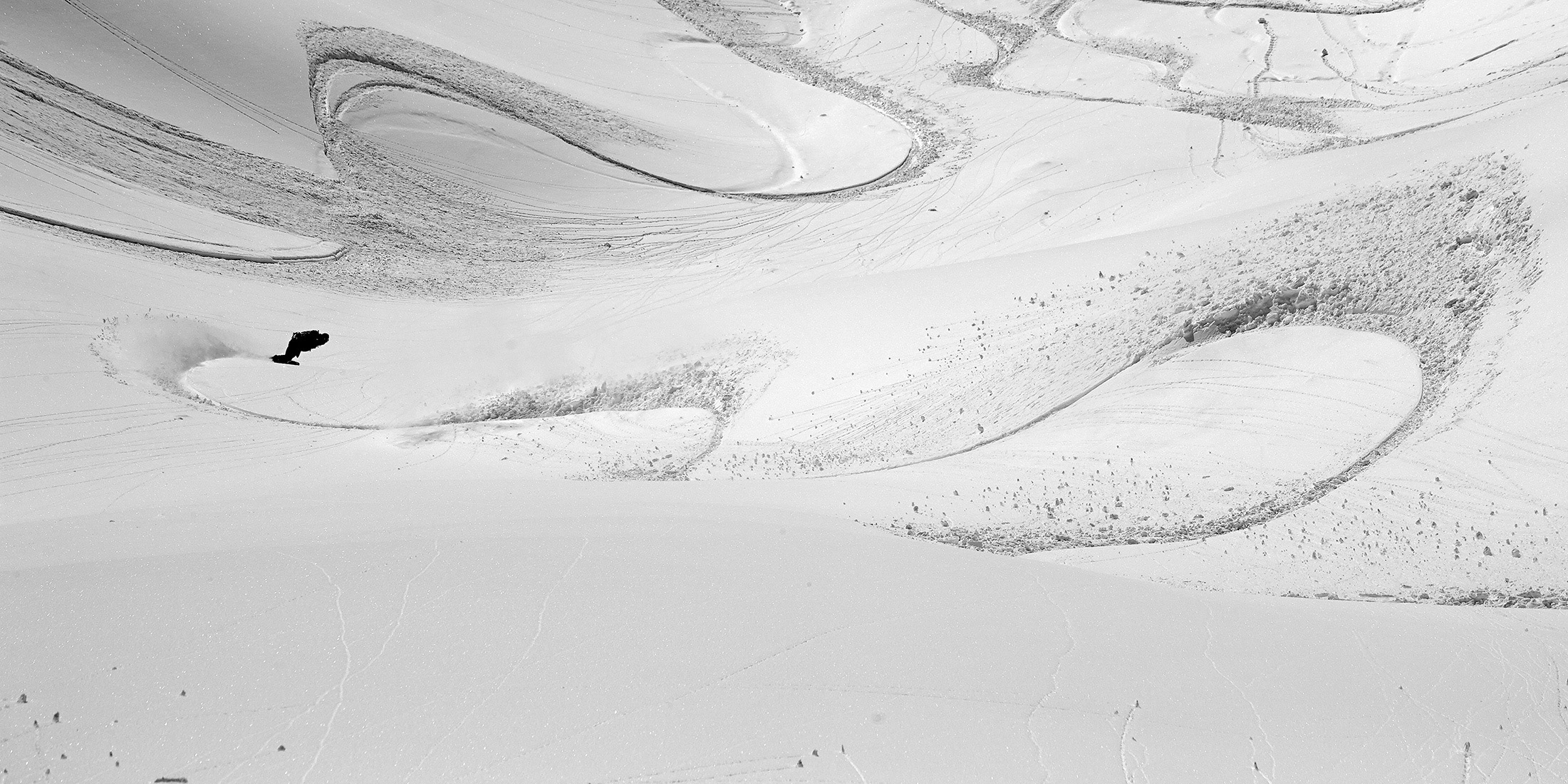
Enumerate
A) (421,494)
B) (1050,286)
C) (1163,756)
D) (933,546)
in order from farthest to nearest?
(1050,286) → (421,494) → (933,546) → (1163,756)

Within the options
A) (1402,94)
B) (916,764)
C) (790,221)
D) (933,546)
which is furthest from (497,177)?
(1402,94)

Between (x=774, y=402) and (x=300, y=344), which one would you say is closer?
(x=774, y=402)

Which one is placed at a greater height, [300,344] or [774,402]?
[300,344]

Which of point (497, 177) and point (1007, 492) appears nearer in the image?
point (1007, 492)

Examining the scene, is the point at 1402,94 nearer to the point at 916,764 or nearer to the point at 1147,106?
the point at 1147,106
